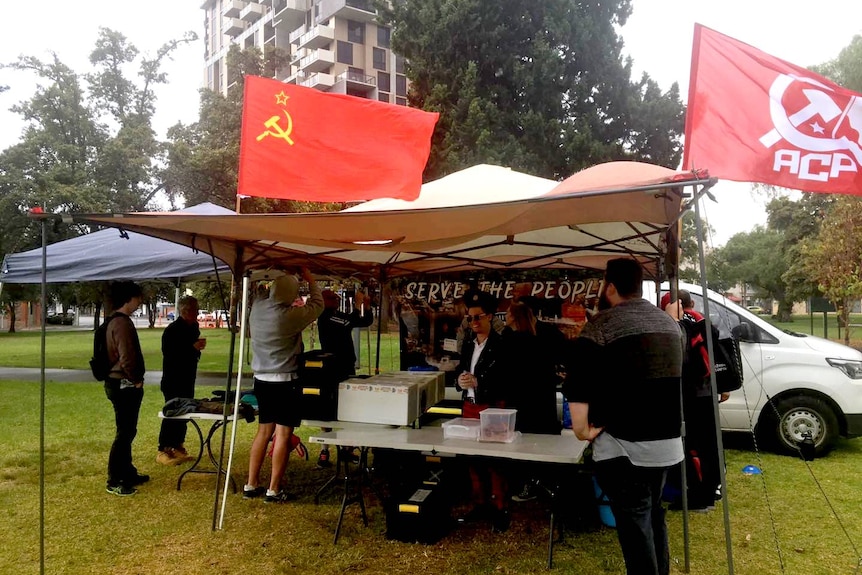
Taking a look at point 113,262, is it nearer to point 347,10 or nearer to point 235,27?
point 347,10

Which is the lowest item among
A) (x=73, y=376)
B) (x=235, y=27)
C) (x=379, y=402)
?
(x=73, y=376)

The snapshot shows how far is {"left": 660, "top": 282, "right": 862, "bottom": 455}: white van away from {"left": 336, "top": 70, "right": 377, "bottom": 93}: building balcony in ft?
134

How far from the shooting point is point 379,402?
4.40m

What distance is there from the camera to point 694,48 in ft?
9.86

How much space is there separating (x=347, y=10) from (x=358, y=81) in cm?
556

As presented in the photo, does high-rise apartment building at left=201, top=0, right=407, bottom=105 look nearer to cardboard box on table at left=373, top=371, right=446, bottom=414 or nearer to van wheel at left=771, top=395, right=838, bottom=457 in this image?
van wheel at left=771, top=395, right=838, bottom=457

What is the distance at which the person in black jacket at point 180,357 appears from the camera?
6.04 metres

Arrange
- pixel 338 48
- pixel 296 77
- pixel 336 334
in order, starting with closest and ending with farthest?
1. pixel 336 334
2. pixel 338 48
3. pixel 296 77

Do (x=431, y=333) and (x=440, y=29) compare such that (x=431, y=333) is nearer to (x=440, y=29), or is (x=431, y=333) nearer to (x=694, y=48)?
(x=694, y=48)

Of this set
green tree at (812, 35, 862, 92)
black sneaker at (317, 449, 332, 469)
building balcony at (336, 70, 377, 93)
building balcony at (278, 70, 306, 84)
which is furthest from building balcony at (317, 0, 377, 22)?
black sneaker at (317, 449, 332, 469)

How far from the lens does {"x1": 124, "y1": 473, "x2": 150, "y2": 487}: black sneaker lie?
530 cm

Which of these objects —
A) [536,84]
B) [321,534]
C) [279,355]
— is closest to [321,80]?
[536,84]

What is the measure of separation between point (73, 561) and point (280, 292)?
7.36ft

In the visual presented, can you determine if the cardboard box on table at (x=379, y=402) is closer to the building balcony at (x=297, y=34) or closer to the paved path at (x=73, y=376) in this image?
the paved path at (x=73, y=376)
